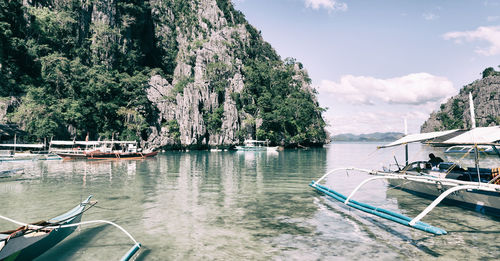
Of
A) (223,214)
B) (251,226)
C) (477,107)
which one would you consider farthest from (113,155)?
(477,107)

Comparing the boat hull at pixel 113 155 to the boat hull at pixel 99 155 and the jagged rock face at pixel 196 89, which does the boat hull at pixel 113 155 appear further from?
the jagged rock face at pixel 196 89

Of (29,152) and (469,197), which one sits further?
(29,152)

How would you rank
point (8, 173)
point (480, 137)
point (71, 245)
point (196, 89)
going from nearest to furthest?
point (71, 245), point (480, 137), point (8, 173), point (196, 89)

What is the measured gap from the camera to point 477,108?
124 metres

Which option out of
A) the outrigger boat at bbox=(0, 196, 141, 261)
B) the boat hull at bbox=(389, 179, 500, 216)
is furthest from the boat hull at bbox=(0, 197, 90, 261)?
the boat hull at bbox=(389, 179, 500, 216)

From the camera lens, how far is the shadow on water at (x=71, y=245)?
27.1 feet

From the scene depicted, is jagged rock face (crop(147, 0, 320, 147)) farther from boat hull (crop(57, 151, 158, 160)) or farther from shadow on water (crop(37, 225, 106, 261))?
shadow on water (crop(37, 225, 106, 261))

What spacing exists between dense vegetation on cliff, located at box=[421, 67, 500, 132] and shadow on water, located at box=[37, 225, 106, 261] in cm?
13259

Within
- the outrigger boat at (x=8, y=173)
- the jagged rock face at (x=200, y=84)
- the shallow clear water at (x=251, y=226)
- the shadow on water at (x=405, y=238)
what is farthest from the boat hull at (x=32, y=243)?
the jagged rock face at (x=200, y=84)

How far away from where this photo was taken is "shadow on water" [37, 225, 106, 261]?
8273mm

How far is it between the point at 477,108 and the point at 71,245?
160 meters

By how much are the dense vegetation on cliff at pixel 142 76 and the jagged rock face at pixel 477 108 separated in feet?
224

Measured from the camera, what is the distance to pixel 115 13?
294 ft

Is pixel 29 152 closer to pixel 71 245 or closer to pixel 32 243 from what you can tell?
pixel 71 245
